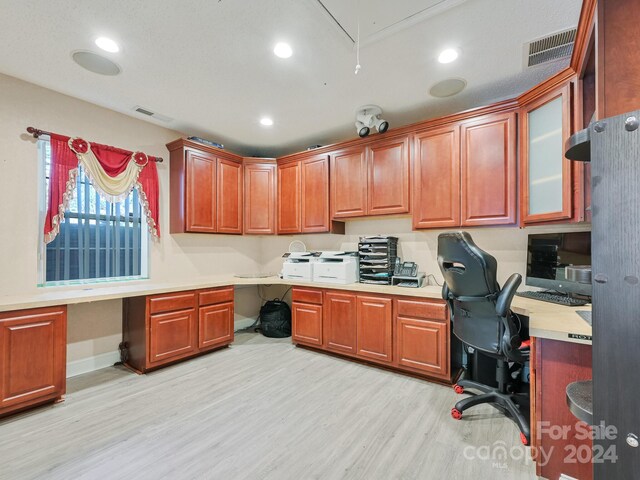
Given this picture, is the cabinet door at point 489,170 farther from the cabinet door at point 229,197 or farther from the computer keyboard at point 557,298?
the cabinet door at point 229,197

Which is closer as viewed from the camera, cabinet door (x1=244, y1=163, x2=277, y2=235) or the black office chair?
the black office chair

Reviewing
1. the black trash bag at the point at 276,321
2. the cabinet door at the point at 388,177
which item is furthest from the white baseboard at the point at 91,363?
the cabinet door at the point at 388,177

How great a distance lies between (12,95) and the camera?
8.34 feet

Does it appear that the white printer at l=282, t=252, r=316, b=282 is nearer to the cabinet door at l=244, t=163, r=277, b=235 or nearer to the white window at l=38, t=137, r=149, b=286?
the cabinet door at l=244, t=163, r=277, b=235

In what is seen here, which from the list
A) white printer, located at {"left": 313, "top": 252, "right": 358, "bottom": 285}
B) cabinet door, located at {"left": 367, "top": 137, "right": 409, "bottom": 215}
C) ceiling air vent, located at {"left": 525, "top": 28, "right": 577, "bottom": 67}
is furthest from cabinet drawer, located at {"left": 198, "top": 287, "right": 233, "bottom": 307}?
ceiling air vent, located at {"left": 525, "top": 28, "right": 577, "bottom": 67}

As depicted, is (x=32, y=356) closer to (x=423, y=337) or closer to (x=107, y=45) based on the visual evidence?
(x=107, y=45)

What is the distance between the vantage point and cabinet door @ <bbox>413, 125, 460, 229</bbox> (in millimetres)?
2818

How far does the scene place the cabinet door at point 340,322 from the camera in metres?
3.17

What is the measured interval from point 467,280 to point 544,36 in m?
1.78

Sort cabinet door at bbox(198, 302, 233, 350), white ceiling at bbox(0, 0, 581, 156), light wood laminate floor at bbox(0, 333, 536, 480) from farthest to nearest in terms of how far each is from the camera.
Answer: cabinet door at bbox(198, 302, 233, 350), white ceiling at bbox(0, 0, 581, 156), light wood laminate floor at bbox(0, 333, 536, 480)

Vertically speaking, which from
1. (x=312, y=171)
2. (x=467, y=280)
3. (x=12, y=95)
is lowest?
(x=467, y=280)

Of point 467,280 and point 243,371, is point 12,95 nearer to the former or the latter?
point 243,371

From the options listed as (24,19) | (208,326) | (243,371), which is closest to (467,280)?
(243,371)

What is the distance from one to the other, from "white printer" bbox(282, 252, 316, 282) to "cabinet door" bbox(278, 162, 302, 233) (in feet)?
1.26
